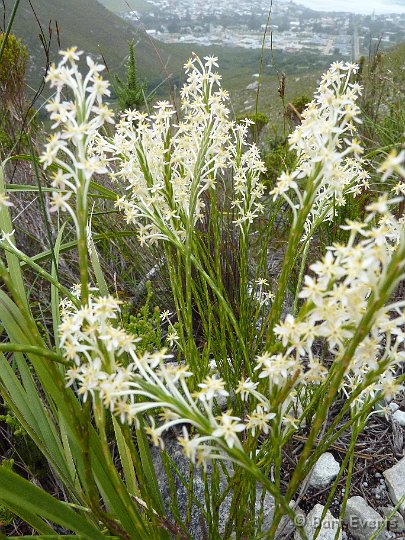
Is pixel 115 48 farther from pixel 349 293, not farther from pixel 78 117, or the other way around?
pixel 349 293

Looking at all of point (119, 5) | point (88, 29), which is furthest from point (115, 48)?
point (119, 5)

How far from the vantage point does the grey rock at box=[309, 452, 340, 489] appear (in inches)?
72.5

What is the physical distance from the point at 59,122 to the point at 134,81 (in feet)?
15.2

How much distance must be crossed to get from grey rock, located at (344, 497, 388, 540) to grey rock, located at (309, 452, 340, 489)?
117mm

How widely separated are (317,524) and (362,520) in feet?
0.56

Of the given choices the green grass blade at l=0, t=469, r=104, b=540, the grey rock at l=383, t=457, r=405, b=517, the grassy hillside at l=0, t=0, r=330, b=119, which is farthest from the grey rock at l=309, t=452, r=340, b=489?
the grassy hillside at l=0, t=0, r=330, b=119

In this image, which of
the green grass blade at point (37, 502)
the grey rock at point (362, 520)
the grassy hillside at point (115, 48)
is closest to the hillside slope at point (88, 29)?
the grassy hillside at point (115, 48)

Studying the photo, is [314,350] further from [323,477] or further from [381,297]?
[381,297]

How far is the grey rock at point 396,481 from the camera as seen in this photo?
67.8 inches

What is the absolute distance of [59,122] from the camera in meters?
0.95

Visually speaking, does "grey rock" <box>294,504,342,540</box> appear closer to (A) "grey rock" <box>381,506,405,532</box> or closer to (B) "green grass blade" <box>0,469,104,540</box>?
(A) "grey rock" <box>381,506,405,532</box>

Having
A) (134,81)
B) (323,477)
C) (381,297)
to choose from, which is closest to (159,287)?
(323,477)

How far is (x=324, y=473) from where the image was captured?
1855 mm

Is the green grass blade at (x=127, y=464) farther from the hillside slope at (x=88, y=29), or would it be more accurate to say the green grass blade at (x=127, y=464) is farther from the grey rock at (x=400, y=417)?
the hillside slope at (x=88, y=29)
